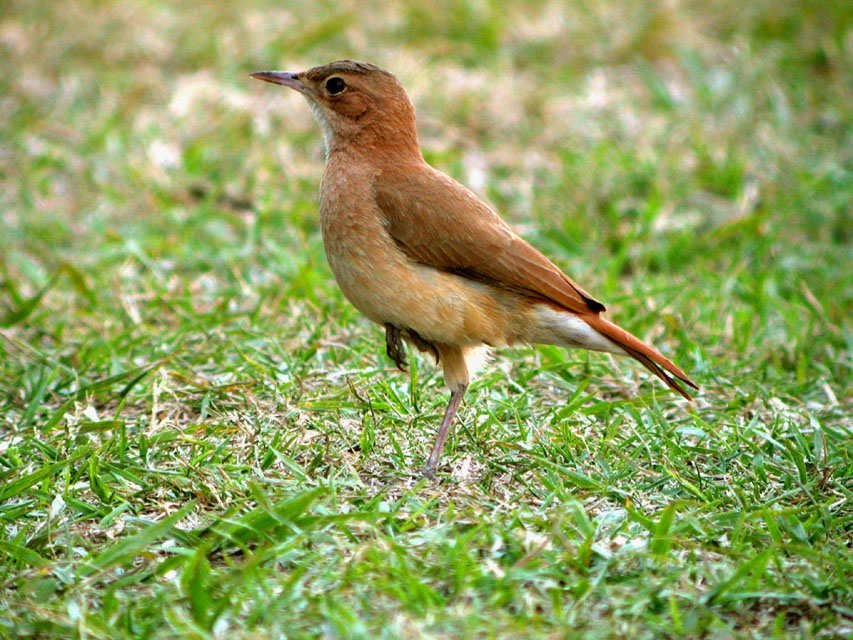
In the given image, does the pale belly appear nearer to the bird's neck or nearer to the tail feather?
the tail feather

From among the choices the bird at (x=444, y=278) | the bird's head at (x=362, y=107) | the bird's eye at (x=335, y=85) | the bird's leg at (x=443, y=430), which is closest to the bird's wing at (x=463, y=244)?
the bird at (x=444, y=278)

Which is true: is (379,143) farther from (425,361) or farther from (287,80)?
(425,361)

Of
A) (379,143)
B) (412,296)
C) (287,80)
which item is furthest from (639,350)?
(287,80)

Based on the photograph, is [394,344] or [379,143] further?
[379,143]

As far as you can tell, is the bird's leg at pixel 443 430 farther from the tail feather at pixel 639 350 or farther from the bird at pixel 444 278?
the tail feather at pixel 639 350

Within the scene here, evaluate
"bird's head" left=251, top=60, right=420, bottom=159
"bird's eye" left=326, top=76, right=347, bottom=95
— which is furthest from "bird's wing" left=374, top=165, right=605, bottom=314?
"bird's eye" left=326, top=76, right=347, bottom=95

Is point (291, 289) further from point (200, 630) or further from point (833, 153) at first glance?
point (833, 153)
